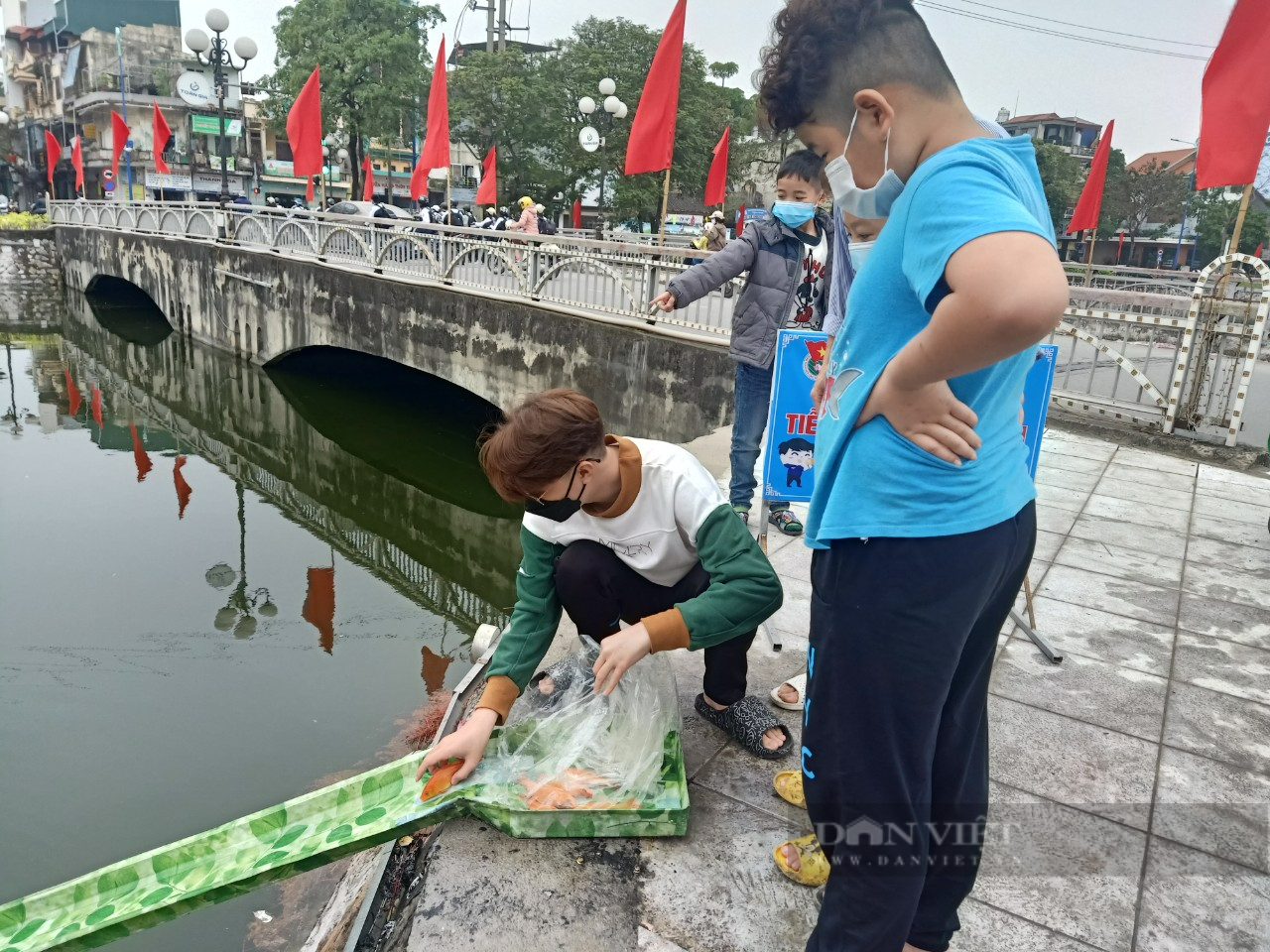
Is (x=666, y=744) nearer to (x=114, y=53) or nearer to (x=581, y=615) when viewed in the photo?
(x=581, y=615)

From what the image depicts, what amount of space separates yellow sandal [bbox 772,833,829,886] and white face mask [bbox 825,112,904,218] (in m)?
1.42

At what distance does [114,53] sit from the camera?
1769 inches

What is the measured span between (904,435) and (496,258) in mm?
9564

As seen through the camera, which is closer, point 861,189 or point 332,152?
point 861,189

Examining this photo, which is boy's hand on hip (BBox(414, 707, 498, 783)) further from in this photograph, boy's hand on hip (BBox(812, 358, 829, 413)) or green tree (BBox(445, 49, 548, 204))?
green tree (BBox(445, 49, 548, 204))

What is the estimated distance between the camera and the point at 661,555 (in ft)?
7.09

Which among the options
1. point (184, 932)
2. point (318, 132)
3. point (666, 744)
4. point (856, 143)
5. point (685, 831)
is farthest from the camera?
point (318, 132)

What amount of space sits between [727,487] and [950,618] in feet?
11.8

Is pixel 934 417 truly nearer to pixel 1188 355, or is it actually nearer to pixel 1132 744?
pixel 1132 744

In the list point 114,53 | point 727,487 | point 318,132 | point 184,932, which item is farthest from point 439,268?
point 114,53

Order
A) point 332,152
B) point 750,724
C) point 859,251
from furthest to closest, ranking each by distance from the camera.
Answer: point 332,152 → point 750,724 → point 859,251

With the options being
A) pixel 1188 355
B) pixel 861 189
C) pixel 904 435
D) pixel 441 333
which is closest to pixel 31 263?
pixel 441 333

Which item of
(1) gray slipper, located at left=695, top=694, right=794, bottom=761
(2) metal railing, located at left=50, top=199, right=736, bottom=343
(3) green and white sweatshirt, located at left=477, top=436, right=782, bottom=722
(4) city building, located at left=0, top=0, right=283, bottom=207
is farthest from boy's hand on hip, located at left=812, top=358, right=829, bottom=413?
(4) city building, located at left=0, top=0, right=283, bottom=207

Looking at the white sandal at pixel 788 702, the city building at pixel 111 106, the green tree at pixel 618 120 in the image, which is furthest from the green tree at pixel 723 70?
the white sandal at pixel 788 702
